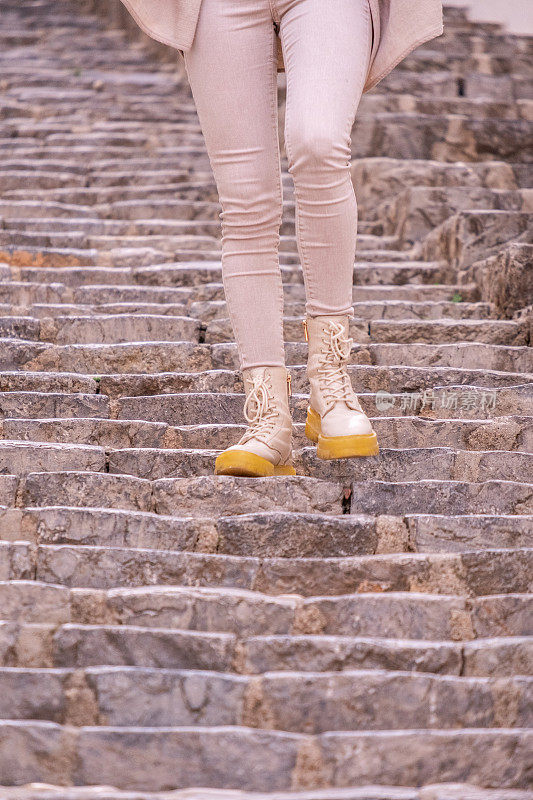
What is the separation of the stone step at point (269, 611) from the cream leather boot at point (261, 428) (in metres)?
0.45

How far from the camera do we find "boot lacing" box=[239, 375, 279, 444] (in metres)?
2.27

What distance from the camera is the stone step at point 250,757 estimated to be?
58.2 inches

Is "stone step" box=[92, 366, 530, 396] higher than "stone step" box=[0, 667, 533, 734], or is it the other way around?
"stone step" box=[92, 366, 530, 396]

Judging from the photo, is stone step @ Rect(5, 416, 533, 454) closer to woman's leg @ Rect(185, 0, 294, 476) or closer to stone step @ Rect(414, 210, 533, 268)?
woman's leg @ Rect(185, 0, 294, 476)

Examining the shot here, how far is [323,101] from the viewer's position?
2023 millimetres

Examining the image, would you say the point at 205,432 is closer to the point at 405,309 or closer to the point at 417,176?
the point at 405,309

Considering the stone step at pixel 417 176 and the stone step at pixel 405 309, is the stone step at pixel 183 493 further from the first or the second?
the stone step at pixel 417 176

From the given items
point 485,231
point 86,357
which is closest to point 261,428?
point 86,357

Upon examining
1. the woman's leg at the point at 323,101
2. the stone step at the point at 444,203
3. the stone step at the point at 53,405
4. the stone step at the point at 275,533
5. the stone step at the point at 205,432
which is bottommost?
the stone step at the point at 275,533

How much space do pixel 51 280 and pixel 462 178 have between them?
2.56m

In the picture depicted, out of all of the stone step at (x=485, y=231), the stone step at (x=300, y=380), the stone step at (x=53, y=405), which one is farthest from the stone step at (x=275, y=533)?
the stone step at (x=485, y=231)

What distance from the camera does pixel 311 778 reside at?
1.49 metres

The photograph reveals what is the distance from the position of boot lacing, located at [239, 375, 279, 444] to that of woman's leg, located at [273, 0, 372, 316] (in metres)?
0.32

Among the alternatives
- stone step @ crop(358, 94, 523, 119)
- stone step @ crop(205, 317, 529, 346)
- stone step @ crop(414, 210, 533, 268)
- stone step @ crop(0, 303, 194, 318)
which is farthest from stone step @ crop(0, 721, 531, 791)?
stone step @ crop(358, 94, 523, 119)
